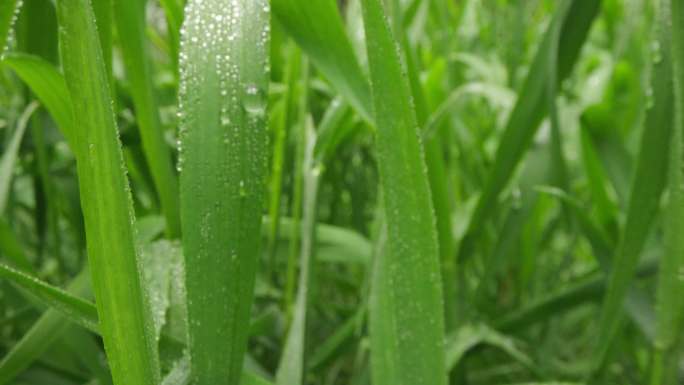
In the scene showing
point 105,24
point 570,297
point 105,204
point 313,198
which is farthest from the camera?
point 570,297

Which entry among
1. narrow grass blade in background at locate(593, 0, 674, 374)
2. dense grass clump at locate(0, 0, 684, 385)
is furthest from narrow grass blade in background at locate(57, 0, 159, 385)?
narrow grass blade in background at locate(593, 0, 674, 374)

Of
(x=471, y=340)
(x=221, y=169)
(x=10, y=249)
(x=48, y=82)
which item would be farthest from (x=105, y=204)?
(x=471, y=340)

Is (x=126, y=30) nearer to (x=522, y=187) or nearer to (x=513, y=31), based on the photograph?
(x=522, y=187)

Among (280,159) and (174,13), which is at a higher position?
(174,13)

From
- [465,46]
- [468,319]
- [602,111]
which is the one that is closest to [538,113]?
[602,111]

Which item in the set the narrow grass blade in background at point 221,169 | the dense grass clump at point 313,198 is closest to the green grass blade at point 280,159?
the dense grass clump at point 313,198

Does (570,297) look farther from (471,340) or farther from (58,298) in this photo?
(58,298)

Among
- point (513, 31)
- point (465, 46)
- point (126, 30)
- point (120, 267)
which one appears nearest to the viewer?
point (120, 267)
